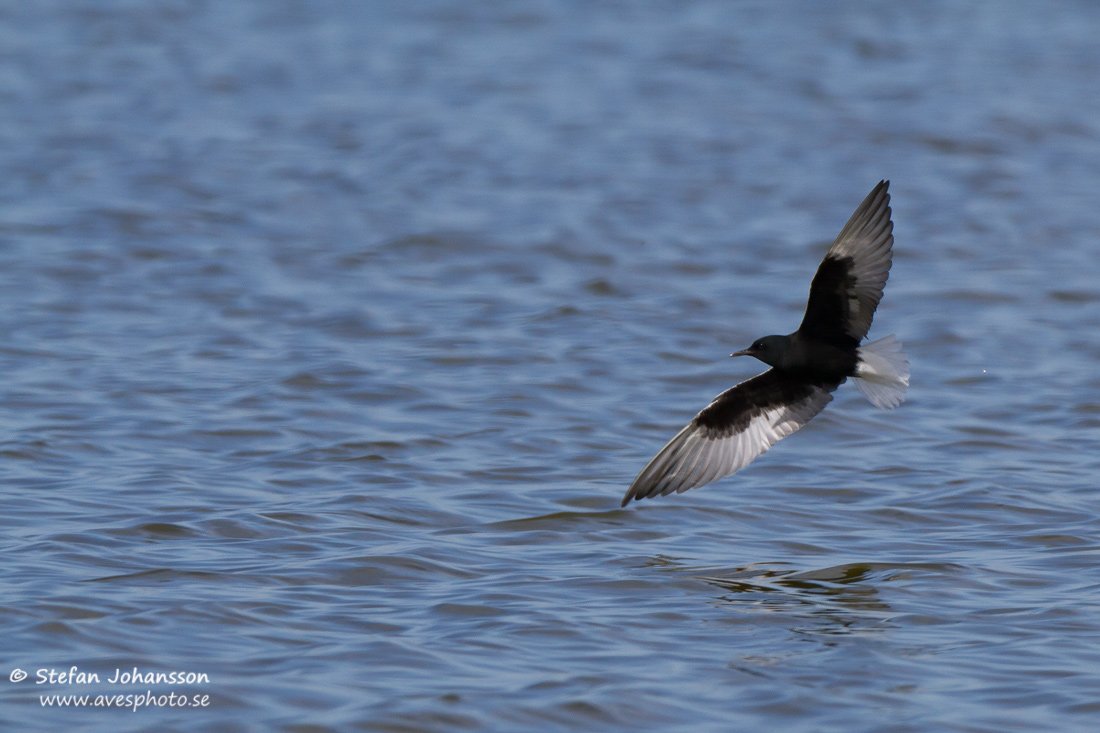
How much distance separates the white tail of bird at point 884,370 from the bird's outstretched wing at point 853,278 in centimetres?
10

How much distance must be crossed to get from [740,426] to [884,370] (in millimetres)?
993

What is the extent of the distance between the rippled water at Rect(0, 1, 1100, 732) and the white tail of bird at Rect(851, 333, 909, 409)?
2.41ft

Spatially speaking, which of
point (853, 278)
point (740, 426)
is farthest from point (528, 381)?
point (853, 278)

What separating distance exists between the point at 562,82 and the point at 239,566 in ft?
42.3

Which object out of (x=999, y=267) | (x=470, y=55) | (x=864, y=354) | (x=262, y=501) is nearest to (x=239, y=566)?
(x=262, y=501)

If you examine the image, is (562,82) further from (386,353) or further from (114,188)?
(386,353)

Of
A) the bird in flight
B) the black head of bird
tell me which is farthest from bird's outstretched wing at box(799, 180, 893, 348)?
the black head of bird

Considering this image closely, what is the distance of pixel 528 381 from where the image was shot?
31.4 feet

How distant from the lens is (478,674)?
5363 mm

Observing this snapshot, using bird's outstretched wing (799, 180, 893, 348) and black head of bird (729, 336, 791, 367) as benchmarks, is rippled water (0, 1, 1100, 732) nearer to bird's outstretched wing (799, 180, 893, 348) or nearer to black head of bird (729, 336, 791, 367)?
black head of bird (729, 336, 791, 367)

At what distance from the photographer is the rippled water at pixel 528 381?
5500 millimetres

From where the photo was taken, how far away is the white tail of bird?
659cm

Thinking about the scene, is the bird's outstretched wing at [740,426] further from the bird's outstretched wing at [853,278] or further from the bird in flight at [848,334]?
the bird's outstretched wing at [853,278]

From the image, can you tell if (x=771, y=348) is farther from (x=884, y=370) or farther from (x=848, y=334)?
(x=884, y=370)
